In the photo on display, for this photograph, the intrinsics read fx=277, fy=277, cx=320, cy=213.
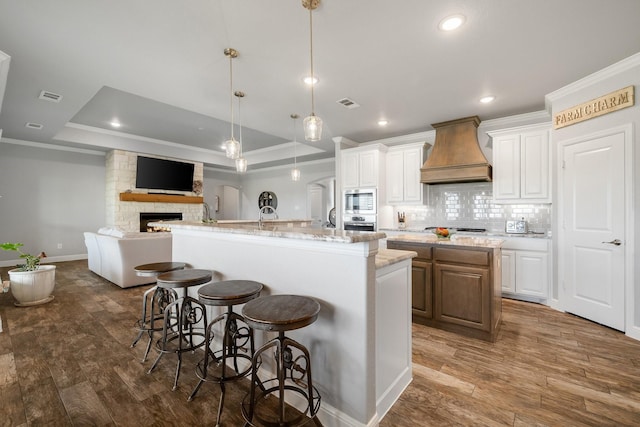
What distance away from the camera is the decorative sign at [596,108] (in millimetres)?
2785

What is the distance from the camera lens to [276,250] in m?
1.92

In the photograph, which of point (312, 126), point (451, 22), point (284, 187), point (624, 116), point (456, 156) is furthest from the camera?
point (284, 187)

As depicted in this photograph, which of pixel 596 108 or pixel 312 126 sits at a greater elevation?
pixel 596 108

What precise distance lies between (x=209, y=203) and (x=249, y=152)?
8.62 feet

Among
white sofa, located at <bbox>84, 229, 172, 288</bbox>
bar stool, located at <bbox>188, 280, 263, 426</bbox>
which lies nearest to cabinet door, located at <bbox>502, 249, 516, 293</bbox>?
bar stool, located at <bbox>188, 280, 263, 426</bbox>

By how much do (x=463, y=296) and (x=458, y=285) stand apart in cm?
11

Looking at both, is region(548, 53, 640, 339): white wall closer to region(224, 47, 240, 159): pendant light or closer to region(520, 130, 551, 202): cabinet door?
region(520, 130, 551, 202): cabinet door

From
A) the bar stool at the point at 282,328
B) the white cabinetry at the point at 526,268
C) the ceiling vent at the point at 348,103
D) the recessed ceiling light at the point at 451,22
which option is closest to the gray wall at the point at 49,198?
the ceiling vent at the point at 348,103

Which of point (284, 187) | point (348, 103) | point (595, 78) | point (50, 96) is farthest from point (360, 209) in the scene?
point (50, 96)

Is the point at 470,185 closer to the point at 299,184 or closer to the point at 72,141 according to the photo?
the point at 299,184

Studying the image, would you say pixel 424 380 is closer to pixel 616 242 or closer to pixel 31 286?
pixel 616 242

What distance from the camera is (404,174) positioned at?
16.5 ft

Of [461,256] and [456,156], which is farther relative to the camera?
[456,156]

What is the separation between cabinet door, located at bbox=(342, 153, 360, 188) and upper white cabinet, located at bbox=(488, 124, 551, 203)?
7.29ft
